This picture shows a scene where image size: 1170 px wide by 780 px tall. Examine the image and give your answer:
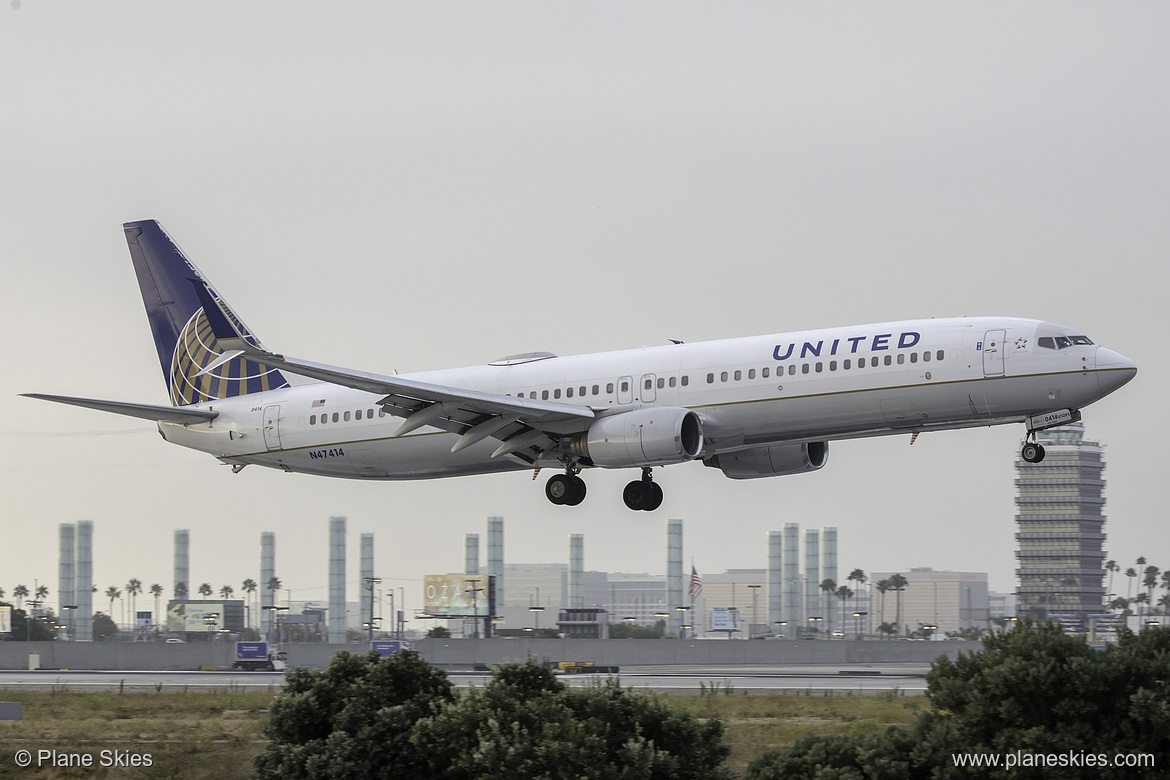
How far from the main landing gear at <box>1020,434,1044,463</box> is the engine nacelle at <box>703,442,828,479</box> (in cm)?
858

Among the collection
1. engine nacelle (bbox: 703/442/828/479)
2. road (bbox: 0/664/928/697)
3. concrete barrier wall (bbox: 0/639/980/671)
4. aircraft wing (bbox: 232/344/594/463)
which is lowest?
concrete barrier wall (bbox: 0/639/980/671)

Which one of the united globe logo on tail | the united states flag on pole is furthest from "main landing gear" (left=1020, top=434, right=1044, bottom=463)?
the united states flag on pole

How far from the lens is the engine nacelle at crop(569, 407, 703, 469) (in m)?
40.2

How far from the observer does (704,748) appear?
2470 centimetres

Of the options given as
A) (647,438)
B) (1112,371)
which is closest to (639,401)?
(647,438)

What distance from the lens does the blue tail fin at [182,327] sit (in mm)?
51875

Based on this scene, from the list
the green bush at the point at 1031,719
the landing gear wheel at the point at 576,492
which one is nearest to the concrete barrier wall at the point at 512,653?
the landing gear wheel at the point at 576,492

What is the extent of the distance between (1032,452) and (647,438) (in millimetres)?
11160

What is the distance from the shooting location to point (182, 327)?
54.2 meters

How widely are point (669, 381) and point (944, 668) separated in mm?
18585

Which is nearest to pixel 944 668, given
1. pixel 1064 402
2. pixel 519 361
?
pixel 1064 402

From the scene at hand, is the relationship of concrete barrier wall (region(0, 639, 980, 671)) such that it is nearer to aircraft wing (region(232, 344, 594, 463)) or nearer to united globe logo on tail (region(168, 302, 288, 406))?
united globe logo on tail (region(168, 302, 288, 406))

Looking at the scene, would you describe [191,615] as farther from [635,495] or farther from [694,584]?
[635,495]

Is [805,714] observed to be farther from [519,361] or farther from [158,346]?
[158,346]
